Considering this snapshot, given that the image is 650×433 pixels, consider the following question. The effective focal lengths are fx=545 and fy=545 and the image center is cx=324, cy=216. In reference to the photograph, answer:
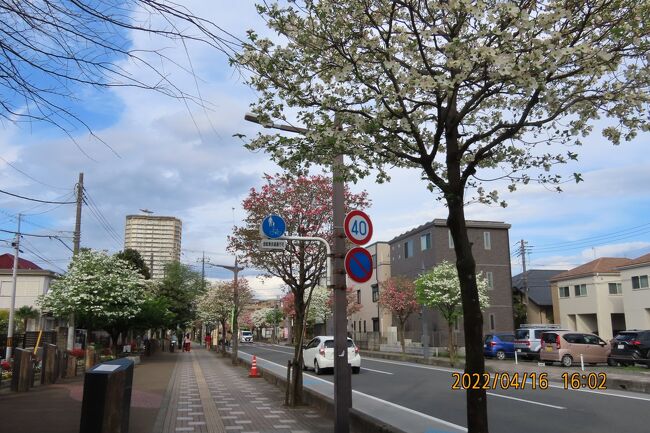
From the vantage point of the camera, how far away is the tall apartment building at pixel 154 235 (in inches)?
2480

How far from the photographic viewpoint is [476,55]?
5371 millimetres

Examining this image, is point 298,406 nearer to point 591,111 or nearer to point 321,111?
point 321,111

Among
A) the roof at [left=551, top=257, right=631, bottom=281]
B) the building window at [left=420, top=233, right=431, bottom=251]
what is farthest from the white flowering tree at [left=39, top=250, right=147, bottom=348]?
the roof at [left=551, top=257, right=631, bottom=281]

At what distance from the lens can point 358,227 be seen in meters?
8.60

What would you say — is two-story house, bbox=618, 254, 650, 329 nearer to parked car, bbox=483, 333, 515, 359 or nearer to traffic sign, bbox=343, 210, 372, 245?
parked car, bbox=483, 333, 515, 359

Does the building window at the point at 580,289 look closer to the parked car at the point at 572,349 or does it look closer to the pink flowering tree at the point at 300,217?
the parked car at the point at 572,349

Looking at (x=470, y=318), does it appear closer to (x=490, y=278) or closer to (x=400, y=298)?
(x=400, y=298)

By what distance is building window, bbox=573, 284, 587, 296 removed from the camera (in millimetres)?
43750

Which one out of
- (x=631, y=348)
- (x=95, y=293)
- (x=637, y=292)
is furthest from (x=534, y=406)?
(x=637, y=292)

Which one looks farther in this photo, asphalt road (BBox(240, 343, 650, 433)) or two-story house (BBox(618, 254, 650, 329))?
two-story house (BBox(618, 254, 650, 329))

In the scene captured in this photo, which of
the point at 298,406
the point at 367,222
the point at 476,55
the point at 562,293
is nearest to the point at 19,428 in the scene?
the point at 298,406

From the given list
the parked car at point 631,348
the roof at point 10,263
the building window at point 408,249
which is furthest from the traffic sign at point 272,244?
the roof at point 10,263

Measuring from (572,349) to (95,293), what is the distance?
2157cm

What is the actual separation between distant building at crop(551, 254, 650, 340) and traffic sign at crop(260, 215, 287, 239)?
35.0 m
